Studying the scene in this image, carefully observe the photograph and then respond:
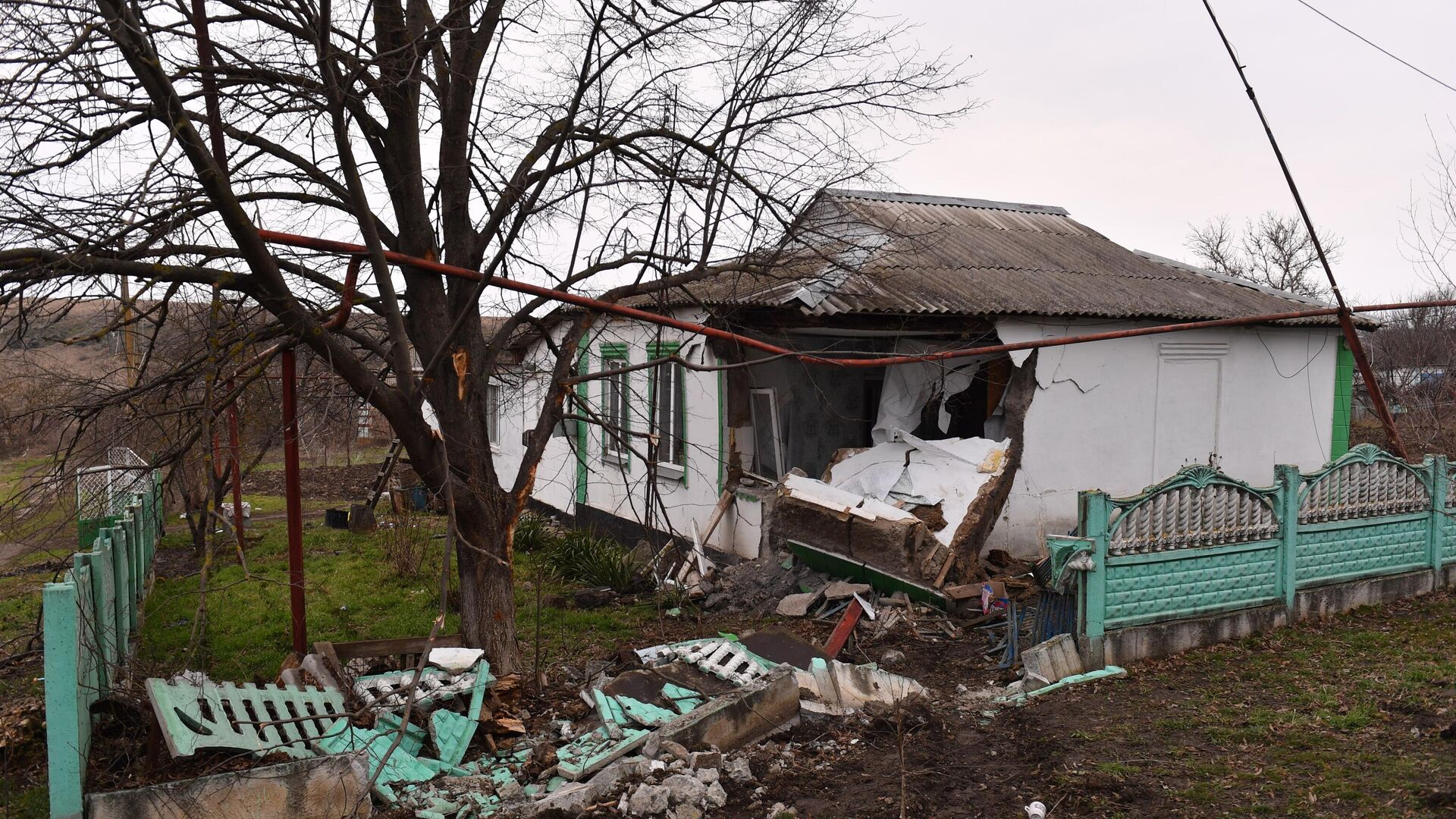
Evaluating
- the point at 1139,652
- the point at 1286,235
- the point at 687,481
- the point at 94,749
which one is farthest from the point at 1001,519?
the point at 1286,235

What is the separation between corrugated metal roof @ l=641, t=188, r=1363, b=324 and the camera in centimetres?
877

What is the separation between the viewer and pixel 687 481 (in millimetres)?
12078

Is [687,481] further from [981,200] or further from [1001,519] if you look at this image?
[981,200]

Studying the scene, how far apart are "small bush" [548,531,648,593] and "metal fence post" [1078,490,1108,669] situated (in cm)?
524

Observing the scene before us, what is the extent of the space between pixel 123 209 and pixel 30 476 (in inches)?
64.6

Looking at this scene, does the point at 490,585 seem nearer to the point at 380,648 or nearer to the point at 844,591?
the point at 380,648

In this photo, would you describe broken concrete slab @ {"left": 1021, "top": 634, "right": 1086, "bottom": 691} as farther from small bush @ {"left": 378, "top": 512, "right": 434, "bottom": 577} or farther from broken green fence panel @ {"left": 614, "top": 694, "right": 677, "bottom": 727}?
small bush @ {"left": 378, "top": 512, "right": 434, "bottom": 577}

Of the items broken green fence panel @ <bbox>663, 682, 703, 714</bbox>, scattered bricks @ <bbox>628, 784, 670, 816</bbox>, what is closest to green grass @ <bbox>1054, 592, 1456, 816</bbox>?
scattered bricks @ <bbox>628, 784, 670, 816</bbox>

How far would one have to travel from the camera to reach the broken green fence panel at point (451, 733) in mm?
5605

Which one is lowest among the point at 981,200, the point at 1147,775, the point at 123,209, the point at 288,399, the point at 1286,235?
the point at 1147,775

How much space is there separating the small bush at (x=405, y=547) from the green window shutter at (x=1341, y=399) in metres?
11.0

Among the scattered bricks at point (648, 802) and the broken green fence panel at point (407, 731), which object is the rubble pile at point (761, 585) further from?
the scattered bricks at point (648, 802)

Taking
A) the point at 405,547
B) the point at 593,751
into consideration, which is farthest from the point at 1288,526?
the point at 405,547

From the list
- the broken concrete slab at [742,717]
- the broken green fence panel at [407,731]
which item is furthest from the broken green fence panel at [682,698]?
the broken green fence panel at [407,731]
